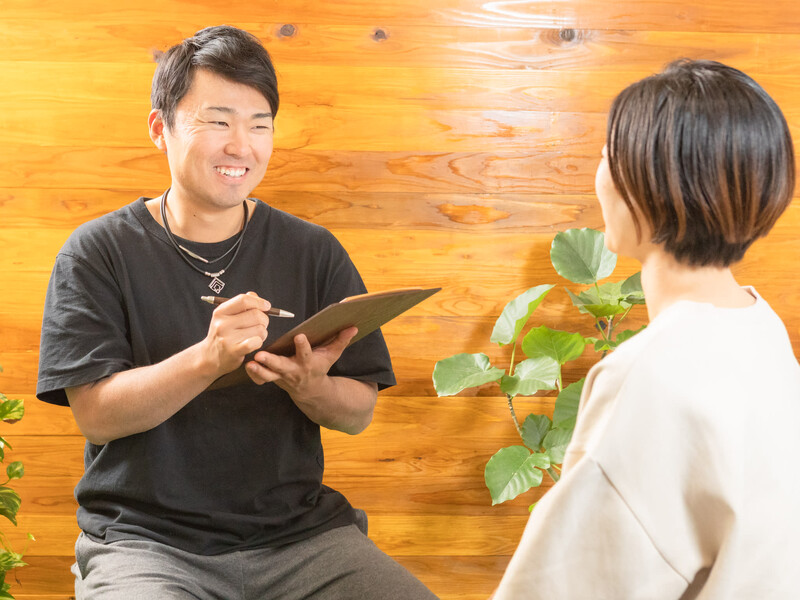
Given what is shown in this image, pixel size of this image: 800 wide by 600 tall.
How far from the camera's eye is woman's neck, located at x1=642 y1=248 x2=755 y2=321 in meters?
0.92

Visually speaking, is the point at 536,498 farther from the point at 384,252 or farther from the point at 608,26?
the point at 608,26

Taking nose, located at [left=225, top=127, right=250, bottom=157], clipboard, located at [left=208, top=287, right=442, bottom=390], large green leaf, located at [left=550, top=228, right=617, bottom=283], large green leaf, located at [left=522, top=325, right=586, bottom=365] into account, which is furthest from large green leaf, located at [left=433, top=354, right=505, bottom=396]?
nose, located at [left=225, top=127, right=250, bottom=157]

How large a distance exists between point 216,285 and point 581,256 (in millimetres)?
1049

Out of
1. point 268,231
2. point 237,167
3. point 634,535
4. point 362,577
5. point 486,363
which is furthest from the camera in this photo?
point 486,363

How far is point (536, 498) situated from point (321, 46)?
1.49 metres

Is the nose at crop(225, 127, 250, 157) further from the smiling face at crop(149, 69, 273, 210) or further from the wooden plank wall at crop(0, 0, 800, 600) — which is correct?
the wooden plank wall at crop(0, 0, 800, 600)

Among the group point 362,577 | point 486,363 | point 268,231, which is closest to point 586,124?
point 486,363

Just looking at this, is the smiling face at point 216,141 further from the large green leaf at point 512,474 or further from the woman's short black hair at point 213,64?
the large green leaf at point 512,474

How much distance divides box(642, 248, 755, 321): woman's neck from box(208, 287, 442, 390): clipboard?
0.45 m

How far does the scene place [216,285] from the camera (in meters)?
1.56

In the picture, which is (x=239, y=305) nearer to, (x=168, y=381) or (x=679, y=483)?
(x=168, y=381)

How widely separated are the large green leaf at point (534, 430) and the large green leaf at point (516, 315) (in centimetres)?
25

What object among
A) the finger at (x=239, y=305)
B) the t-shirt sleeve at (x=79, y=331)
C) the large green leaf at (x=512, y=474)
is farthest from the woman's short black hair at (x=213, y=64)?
the large green leaf at (x=512, y=474)

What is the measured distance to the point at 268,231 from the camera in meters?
1.66
